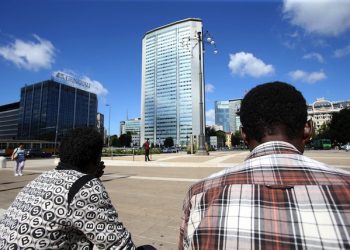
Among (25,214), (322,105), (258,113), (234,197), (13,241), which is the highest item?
(322,105)

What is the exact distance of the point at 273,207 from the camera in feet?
3.78

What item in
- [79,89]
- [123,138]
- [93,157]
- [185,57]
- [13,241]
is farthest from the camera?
[123,138]

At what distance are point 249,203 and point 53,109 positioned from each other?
4756 inches

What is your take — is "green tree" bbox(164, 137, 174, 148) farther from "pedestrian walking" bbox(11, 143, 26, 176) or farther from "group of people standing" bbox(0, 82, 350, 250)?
"group of people standing" bbox(0, 82, 350, 250)

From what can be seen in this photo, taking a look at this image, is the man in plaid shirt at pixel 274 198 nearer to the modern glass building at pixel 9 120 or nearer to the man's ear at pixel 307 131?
the man's ear at pixel 307 131

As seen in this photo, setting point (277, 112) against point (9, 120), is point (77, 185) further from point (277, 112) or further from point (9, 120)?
point (9, 120)

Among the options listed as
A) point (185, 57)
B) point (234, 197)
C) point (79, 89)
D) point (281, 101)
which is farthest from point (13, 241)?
point (79, 89)

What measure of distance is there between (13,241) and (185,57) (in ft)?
276

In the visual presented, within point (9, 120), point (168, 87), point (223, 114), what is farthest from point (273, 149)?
point (223, 114)

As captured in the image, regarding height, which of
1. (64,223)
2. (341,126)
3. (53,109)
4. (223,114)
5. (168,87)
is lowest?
(64,223)

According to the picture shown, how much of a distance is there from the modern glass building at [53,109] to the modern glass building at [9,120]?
423 inches

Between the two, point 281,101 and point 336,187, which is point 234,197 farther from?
point 281,101

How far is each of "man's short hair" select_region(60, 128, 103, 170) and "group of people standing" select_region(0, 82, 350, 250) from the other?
6cm

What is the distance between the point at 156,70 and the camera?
341 ft
